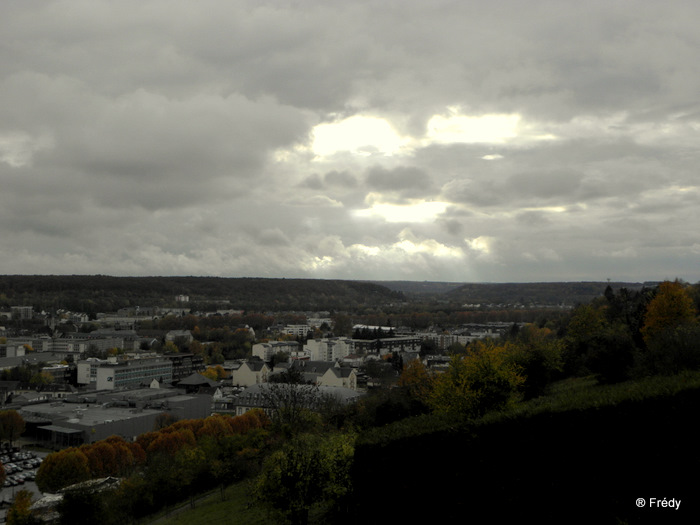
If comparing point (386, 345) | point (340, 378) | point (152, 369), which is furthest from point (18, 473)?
point (386, 345)

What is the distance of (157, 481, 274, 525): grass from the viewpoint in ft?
67.0

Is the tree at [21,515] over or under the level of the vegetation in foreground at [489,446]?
under

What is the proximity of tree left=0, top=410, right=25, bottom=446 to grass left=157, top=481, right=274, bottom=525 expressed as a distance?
37.2 metres

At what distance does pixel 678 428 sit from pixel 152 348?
129 meters

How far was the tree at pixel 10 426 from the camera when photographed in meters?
55.1

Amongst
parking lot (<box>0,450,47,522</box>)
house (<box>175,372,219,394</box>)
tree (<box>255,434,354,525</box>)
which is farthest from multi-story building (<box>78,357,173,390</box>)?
tree (<box>255,434,354,525</box>)

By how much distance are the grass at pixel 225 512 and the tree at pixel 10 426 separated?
37215mm

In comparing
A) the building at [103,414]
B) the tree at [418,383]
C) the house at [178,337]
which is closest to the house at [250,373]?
the building at [103,414]

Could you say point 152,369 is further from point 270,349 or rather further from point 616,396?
point 616,396

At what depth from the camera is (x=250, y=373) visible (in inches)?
3519

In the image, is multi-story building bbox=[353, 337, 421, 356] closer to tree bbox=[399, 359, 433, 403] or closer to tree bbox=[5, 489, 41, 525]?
tree bbox=[399, 359, 433, 403]

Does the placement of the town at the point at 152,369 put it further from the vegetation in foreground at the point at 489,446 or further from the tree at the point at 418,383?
the vegetation in foreground at the point at 489,446

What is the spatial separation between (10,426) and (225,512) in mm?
43305

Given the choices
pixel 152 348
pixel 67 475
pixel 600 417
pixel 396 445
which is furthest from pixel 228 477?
pixel 152 348
